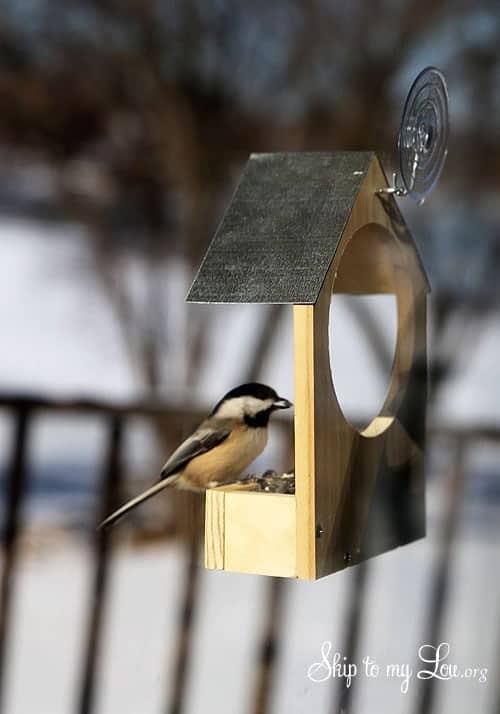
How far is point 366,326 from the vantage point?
1.47 metres

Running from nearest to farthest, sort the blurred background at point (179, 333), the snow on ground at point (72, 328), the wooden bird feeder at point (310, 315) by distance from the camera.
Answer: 1. the wooden bird feeder at point (310, 315)
2. the blurred background at point (179, 333)
3. the snow on ground at point (72, 328)

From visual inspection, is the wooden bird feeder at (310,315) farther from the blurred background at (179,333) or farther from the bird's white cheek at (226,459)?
the blurred background at (179,333)

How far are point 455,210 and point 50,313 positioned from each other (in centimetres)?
87

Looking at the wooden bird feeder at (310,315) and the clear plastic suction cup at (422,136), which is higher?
the clear plastic suction cup at (422,136)

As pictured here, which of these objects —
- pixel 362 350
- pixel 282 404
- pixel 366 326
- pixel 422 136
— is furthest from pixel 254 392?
pixel 362 350

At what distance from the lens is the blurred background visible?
1837 millimetres

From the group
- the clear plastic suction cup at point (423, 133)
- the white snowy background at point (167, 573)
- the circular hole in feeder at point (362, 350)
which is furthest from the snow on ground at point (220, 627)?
the clear plastic suction cup at point (423, 133)

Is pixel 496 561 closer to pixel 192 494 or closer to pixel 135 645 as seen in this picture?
pixel 135 645

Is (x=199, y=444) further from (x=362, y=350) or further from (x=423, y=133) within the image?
(x=362, y=350)

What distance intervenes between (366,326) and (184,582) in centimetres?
68

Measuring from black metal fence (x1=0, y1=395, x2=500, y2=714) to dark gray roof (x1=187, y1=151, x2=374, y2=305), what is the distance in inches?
32.1

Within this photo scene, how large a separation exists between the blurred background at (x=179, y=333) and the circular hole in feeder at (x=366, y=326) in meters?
0.01

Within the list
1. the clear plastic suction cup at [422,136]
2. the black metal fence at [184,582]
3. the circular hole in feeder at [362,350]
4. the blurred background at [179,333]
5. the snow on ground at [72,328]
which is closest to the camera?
the clear plastic suction cup at [422,136]

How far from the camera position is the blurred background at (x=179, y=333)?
1.84 meters
